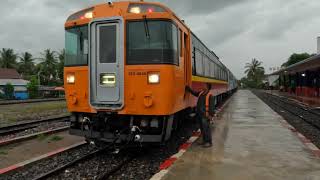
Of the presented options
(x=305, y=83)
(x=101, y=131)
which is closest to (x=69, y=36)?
(x=101, y=131)

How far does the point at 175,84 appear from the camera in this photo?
8500 mm

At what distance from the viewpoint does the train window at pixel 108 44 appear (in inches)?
337

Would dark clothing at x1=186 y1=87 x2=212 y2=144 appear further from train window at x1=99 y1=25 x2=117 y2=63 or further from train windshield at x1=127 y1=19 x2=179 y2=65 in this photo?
train window at x1=99 y1=25 x2=117 y2=63

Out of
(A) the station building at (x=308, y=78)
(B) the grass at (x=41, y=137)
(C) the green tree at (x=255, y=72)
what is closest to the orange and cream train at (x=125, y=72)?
(B) the grass at (x=41, y=137)

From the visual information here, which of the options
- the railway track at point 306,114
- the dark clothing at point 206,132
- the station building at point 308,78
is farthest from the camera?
the station building at point 308,78

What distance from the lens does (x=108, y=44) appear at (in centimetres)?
862

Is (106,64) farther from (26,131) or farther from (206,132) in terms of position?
(26,131)

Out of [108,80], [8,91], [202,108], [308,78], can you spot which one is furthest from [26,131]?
[308,78]

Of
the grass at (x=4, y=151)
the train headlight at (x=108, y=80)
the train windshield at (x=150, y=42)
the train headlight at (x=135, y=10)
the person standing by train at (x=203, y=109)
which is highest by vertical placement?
the train headlight at (x=135, y=10)

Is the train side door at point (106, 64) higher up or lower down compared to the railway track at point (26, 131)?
higher up

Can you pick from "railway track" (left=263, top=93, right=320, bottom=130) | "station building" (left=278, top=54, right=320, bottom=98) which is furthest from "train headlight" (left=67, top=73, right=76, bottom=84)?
"station building" (left=278, top=54, right=320, bottom=98)

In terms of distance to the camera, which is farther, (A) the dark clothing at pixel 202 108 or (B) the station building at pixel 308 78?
(B) the station building at pixel 308 78

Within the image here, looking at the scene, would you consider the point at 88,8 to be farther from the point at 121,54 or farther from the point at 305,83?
the point at 305,83

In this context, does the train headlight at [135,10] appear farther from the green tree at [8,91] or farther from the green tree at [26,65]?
the green tree at [26,65]
